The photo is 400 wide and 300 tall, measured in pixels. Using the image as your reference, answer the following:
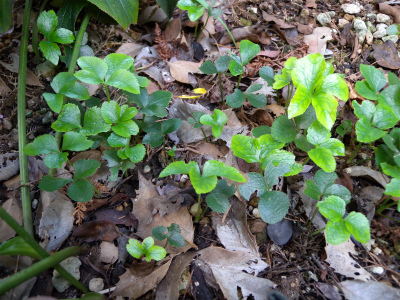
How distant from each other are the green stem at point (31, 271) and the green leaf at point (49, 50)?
101cm

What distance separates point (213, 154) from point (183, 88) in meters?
0.52

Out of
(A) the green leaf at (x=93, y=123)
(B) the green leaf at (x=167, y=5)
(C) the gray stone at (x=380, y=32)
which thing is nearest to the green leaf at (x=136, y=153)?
(A) the green leaf at (x=93, y=123)

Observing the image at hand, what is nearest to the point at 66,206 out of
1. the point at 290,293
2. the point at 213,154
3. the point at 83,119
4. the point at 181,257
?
the point at 83,119

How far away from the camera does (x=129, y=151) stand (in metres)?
1.44

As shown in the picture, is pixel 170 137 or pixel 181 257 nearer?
pixel 181 257

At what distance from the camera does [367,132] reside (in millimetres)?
1354

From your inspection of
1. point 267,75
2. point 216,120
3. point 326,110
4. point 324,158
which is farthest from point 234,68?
point 324,158

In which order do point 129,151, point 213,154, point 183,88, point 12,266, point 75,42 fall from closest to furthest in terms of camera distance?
1. point 12,266
2. point 129,151
3. point 213,154
4. point 75,42
5. point 183,88

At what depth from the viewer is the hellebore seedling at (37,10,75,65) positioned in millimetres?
1624

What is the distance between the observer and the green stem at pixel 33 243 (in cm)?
114

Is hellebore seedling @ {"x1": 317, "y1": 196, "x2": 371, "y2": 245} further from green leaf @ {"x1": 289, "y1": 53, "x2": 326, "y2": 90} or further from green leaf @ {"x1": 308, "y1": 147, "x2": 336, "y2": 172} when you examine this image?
green leaf @ {"x1": 289, "y1": 53, "x2": 326, "y2": 90}

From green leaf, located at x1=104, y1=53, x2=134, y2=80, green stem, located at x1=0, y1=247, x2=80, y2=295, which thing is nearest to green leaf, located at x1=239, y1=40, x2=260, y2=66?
green leaf, located at x1=104, y1=53, x2=134, y2=80

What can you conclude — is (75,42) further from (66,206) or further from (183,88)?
(66,206)

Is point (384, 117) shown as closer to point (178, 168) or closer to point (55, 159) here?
point (178, 168)
